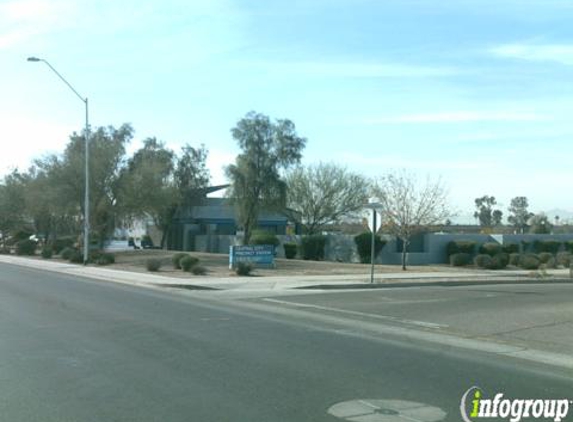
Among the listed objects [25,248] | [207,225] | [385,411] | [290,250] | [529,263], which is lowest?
[385,411]

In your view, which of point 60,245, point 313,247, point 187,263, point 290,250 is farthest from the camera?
point 60,245

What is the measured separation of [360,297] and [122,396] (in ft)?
48.7

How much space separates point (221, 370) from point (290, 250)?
38.9 meters

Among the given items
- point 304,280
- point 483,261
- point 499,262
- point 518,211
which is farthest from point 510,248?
point 518,211

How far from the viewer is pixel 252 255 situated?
35.7 m

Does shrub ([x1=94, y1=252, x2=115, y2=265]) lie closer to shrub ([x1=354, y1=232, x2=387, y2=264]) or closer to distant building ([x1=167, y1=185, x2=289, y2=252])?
shrub ([x1=354, y1=232, x2=387, y2=264])

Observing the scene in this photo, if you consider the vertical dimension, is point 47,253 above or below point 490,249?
below

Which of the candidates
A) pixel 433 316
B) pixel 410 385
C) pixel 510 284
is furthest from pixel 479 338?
pixel 510 284

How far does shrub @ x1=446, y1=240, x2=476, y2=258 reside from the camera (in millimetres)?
45062

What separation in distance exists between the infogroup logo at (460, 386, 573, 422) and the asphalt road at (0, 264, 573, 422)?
6.8 inches

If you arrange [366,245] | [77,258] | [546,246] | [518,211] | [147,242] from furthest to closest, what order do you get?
[518,211] → [147,242] → [546,246] → [366,245] → [77,258]

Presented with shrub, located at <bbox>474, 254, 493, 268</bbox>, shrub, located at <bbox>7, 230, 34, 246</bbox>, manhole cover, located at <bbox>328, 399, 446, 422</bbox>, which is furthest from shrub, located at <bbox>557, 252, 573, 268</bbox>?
shrub, located at <bbox>7, 230, 34, 246</bbox>

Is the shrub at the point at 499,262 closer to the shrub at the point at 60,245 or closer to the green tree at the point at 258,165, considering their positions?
the green tree at the point at 258,165

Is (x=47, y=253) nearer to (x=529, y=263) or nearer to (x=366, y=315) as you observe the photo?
(x=529, y=263)
